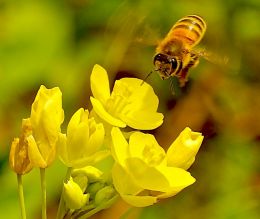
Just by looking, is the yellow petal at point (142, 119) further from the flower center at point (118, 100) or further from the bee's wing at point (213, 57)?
the bee's wing at point (213, 57)

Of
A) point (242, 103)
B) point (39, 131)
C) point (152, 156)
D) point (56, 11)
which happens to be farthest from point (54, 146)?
point (242, 103)

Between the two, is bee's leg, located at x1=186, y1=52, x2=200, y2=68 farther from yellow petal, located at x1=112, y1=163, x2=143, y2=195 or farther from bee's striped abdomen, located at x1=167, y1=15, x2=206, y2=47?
yellow petal, located at x1=112, y1=163, x2=143, y2=195

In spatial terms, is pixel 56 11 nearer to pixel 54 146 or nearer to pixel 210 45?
pixel 210 45

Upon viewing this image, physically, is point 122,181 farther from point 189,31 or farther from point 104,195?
A: point 189,31

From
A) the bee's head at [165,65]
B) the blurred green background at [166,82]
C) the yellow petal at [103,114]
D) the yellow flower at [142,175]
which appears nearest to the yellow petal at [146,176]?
the yellow flower at [142,175]

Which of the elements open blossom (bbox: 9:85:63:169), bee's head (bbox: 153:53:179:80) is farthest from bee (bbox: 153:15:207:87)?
open blossom (bbox: 9:85:63:169)

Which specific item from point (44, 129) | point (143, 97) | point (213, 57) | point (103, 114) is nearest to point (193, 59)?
point (213, 57)

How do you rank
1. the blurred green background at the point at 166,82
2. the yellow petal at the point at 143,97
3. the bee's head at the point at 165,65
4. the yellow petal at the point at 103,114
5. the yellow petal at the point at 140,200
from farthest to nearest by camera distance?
the blurred green background at the point at 166,82
the bee's head at the point at 165,65
the yellow petal at the point at 143,97
the yellow petal at the point at 103,114
the yellow petal at the point at 140,200
